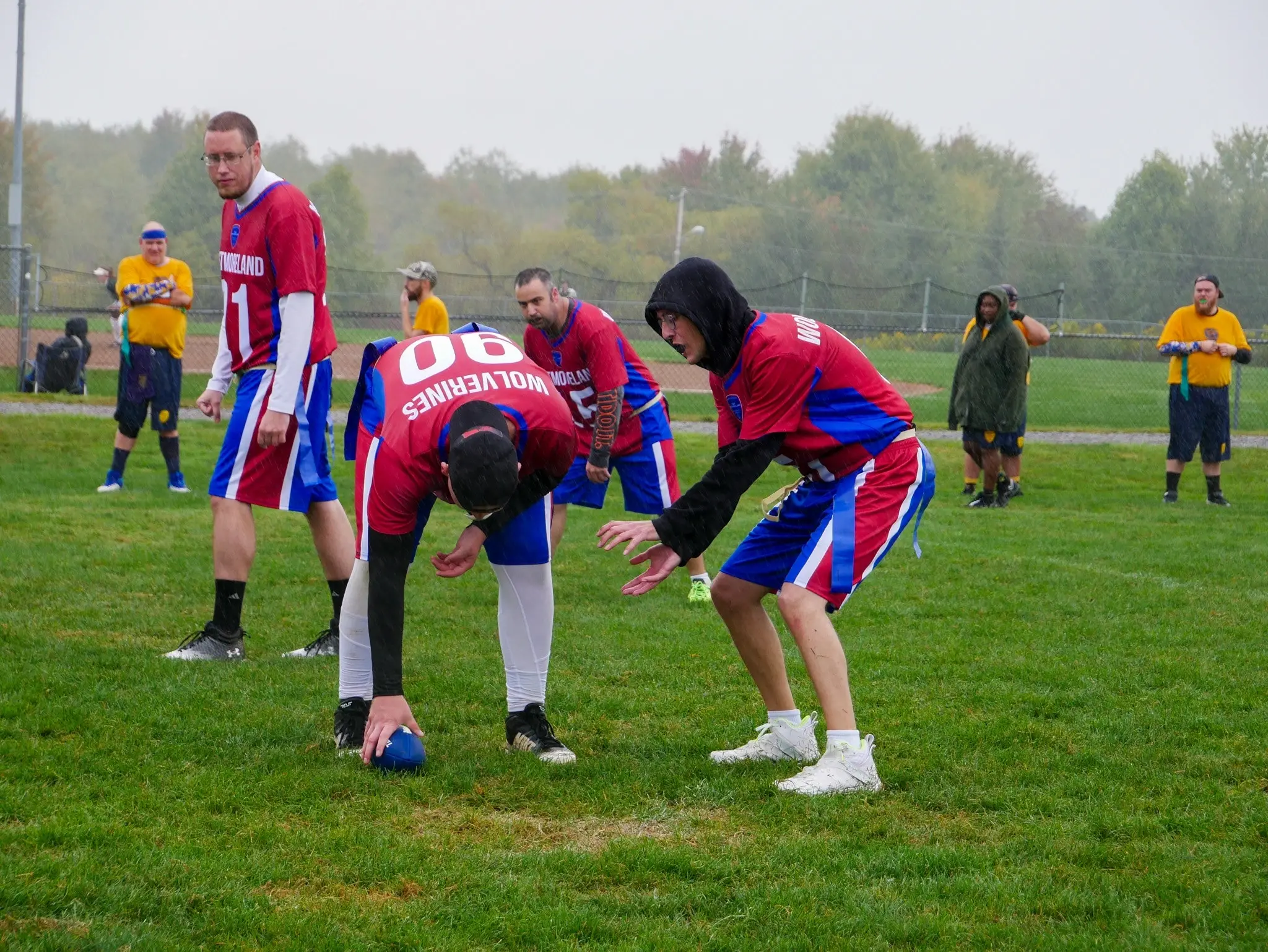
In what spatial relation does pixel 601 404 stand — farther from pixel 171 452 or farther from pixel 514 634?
pixel 171 452

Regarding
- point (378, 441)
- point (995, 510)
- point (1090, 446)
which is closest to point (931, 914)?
point (378, 441)

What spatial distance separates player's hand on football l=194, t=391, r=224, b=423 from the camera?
19.9 feet

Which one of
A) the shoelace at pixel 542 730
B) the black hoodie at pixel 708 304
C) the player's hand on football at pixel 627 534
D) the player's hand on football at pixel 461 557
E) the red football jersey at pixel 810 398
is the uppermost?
the black hoodie at pixel 708 304

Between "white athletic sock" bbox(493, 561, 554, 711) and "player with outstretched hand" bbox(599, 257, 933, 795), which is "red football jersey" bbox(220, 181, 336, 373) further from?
"player with outstretched hand" bbox(599, 257, 933, 795)

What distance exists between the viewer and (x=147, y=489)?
1165cm

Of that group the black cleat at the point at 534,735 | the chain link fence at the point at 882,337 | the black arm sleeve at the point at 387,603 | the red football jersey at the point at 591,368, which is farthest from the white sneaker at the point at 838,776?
the chain link fence at the point at 882,337

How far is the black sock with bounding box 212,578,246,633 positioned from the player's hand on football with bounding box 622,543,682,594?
8.58 feet

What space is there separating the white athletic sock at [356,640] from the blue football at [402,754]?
19cm

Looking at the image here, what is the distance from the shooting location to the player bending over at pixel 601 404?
301 inches

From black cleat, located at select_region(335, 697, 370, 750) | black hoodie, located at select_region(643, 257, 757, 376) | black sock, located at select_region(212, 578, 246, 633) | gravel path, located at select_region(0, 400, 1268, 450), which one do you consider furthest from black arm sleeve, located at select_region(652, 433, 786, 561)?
gravel path, located at select_region(0, 400, 1268, 450)

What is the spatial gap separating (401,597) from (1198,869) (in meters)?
2.45

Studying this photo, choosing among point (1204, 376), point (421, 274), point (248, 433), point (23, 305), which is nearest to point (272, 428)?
point (248, 433)

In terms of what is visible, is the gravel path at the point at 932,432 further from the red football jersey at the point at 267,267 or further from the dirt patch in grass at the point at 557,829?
the dirt patch in grass at the point at 557,829

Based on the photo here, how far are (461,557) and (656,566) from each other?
2.10 feet
